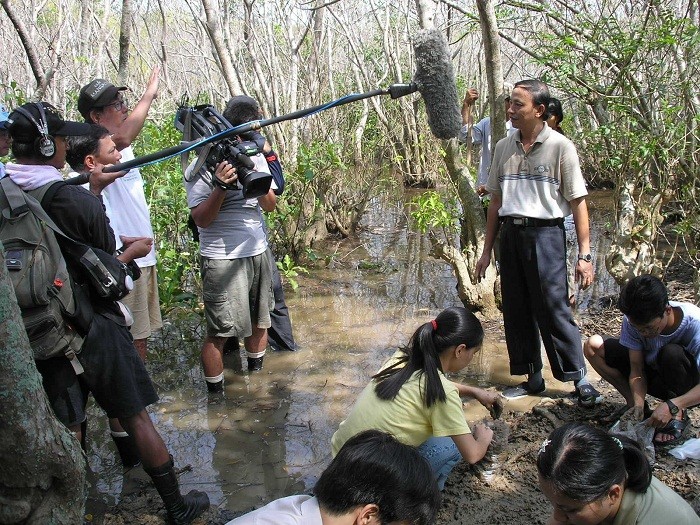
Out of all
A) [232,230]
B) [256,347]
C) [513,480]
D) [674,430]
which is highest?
[232,230]

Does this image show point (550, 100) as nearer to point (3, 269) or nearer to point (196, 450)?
point (196, 450)

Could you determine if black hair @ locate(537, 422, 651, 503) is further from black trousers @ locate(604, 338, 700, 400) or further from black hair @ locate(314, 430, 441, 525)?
black trousers @ locate(604, 338, 700, 400)

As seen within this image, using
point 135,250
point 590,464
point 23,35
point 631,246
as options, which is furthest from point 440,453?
point 23,35

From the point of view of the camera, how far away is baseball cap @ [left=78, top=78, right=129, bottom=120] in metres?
3.21

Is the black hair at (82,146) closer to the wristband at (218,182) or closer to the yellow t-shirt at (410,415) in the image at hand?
the wristband at (218,182)

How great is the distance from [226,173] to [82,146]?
65cm

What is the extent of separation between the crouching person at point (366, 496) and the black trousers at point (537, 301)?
199 cm

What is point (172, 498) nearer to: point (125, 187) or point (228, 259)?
point (228, 259)

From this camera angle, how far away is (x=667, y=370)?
2924 millimetres

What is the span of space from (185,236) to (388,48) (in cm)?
638

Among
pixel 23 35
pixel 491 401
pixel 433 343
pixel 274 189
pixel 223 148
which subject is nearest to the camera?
pixel 433 343

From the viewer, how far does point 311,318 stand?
5160 millimetres

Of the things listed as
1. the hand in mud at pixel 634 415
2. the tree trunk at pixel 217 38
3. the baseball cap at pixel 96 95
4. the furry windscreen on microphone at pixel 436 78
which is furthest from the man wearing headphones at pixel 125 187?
the hand in mud at pixel 634 415

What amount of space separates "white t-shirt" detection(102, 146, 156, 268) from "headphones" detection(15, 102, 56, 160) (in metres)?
0.80
